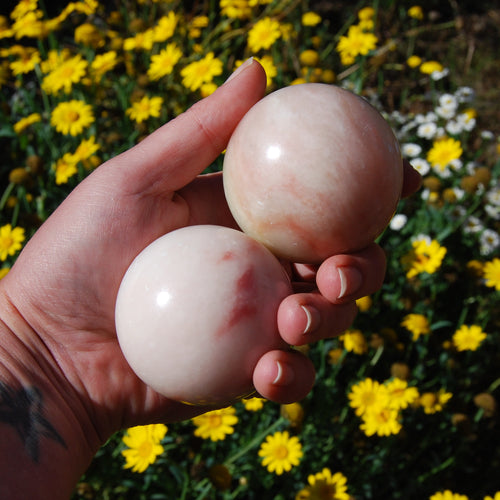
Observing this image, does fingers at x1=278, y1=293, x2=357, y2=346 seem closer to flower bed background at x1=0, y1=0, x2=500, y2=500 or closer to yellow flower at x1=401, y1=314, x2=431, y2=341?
flower bed background at x1=0, y1=0, x2=500, y2=500

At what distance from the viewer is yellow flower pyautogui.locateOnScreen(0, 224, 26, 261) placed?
202 cm

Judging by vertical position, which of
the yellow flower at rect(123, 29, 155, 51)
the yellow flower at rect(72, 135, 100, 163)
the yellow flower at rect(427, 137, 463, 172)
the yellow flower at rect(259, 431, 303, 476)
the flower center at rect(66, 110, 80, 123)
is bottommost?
the yellow flower at rect(259, 431, 303, 476)

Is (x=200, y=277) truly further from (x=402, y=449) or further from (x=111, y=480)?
(x=402, y=449)

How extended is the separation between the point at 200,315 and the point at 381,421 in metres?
0.93

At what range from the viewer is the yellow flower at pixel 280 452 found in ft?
5.58

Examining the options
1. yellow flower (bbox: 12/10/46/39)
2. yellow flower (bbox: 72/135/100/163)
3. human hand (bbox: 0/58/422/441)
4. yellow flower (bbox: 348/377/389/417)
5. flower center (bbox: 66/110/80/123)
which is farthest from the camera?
yellow flower (bbox: 12/10/46/39)

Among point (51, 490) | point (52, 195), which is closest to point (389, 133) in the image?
point (51, 490)

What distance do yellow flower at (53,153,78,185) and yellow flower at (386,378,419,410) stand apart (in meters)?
1.47

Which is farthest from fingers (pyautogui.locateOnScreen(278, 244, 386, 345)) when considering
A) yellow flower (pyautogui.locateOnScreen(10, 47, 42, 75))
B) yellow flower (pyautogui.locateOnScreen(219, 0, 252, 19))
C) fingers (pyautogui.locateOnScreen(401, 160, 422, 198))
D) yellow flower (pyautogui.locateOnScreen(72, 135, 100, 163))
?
yellow flower (pyautogui.locateOnScreen(10, 47, 42, 75))

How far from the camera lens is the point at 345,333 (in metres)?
1.91

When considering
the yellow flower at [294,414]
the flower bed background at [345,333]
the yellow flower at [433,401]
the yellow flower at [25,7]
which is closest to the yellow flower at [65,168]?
the flower bed background at [345,333]

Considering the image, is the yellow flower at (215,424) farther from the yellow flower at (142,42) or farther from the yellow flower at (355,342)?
the yellow flower at (142,42)

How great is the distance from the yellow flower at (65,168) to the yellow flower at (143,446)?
1.09m

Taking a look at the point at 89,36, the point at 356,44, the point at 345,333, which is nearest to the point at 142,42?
the point at 89,36
